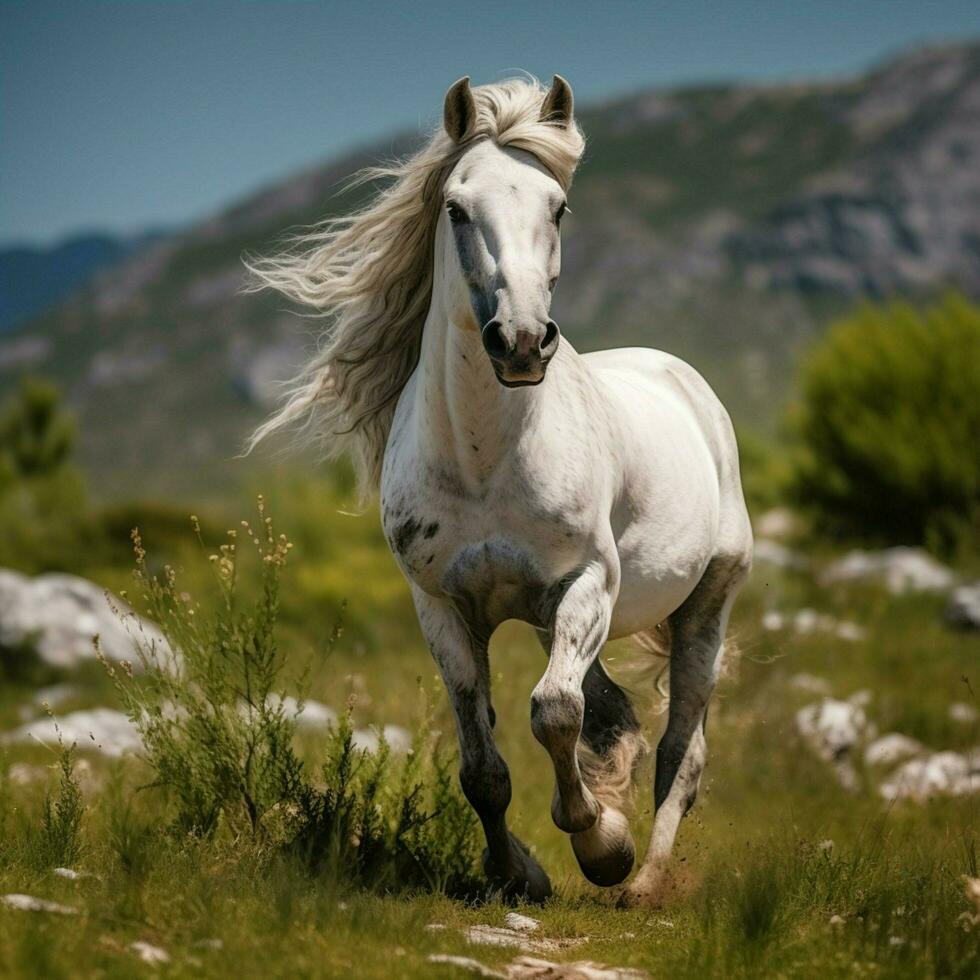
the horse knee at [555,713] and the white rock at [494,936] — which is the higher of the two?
the horse knee at [555,713]

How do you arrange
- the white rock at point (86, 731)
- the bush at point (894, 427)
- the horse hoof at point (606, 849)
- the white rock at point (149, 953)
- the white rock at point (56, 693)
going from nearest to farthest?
the white rock at point (149, 953) < the horse hoof at point (606, 849) < the white rock at point (86, 731) < the white rock at point (56, 693) < the bush at point (894, 427)

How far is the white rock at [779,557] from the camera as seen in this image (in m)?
19.1

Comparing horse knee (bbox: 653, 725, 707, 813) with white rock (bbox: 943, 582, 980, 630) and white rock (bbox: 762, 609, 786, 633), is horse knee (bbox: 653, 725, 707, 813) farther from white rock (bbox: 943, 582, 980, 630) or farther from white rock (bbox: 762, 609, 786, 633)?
white rock (bbox: 943, 582, 980, 630)

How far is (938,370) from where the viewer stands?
2194cm

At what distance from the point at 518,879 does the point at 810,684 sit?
7.93 meters

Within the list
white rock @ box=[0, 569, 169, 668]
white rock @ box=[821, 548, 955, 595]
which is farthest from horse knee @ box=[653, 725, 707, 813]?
white rock @ box=[821, 548, 955, 595]

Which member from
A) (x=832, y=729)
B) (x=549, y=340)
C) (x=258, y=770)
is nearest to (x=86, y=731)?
(x=258, y=770)

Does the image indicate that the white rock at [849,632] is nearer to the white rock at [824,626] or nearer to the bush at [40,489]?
the white rock at [824,626]

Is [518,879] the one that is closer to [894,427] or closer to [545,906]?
[545,906]

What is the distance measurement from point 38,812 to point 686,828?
333 centimetres

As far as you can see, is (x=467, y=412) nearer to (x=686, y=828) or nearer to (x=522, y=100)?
(x=522, y=100)

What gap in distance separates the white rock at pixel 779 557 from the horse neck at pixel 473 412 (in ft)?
46.0

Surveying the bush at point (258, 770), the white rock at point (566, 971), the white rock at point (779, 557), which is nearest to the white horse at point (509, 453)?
the bush at point (258, 770)

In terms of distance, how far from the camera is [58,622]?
1566 cm
